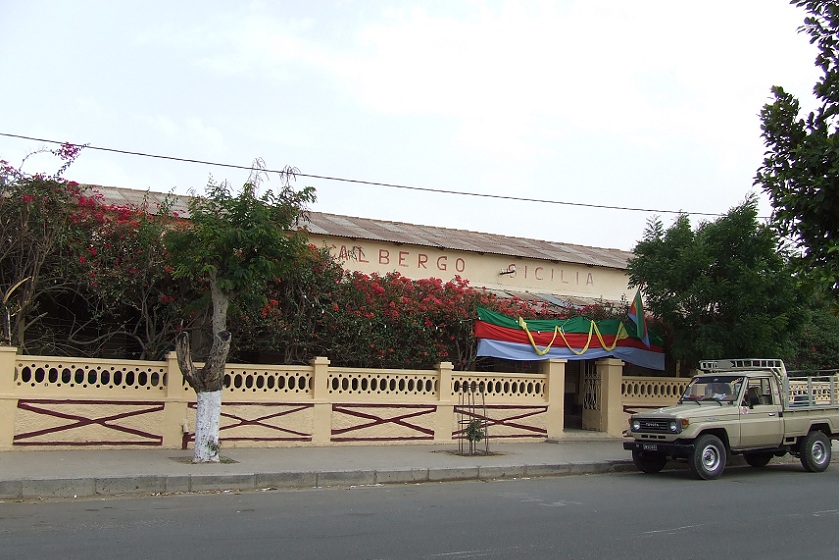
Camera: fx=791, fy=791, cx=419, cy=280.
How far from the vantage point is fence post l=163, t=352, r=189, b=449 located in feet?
44.2

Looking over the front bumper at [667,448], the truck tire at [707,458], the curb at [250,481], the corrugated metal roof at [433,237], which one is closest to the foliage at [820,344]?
the corrugated metal roof at [433,237]

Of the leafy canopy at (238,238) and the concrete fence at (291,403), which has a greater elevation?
the leafy canopy at (238,238)

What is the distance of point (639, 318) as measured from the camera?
1811cm

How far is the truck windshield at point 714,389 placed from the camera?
13.6 metres

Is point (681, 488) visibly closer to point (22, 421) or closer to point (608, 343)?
point (608, 343)

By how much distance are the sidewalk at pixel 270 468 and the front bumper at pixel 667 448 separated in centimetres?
103

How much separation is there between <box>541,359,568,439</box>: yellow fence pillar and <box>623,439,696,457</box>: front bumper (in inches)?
150

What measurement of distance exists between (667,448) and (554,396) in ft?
14.7

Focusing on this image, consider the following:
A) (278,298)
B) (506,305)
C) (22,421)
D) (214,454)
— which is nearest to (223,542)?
(214,454)

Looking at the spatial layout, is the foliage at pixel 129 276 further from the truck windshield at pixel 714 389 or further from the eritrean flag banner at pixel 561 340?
the truck windshield at pixel 714 389

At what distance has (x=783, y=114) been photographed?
9977 millimetres

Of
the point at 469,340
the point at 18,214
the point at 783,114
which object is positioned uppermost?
the point at 783,114

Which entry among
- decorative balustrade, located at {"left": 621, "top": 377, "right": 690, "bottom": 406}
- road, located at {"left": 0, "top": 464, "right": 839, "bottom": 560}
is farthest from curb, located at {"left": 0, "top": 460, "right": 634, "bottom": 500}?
decorative balustrade, located at {"left": 621, "top": 377, "right": 690, "bottom": 406}

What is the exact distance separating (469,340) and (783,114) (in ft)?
27.7
